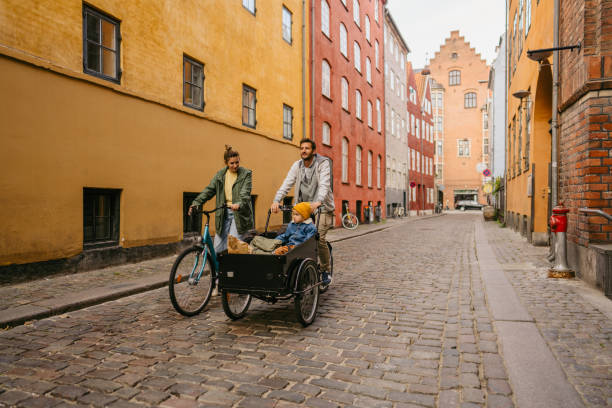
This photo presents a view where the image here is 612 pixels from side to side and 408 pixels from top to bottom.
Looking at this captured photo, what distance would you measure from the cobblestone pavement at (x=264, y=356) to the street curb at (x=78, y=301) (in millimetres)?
142

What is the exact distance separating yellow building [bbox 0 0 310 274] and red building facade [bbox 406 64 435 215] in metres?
26.7

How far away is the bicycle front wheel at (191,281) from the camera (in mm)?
4668

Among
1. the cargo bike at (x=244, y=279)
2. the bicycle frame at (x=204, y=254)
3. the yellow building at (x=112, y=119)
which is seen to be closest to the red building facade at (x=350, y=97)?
the yellow building at (x=112, y=119)

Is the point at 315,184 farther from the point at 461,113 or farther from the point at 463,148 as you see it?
the point at 461,113

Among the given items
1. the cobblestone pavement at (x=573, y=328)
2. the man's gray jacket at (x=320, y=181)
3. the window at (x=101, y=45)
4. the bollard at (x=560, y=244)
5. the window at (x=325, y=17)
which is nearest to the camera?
the cobblestone pavement at (x=573, y=328)

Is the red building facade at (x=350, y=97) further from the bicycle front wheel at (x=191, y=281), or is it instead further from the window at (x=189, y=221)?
the bicycle front wheel at (x=191, y=281)

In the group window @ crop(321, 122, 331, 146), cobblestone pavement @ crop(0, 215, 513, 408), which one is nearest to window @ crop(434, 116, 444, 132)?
window @ crop(321, 122, 331, 146)

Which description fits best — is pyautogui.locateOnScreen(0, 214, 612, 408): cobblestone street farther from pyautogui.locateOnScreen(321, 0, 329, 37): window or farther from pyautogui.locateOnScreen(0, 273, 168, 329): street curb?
pyautogui.locateOnScreen(321, 0, 329, 37): window

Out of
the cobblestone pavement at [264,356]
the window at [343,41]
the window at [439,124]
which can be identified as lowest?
the cobblestone pavement at [264,356]

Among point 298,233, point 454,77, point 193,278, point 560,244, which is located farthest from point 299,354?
point 454,77

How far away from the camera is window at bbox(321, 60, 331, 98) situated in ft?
61.9

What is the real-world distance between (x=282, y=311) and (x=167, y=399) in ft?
7.69

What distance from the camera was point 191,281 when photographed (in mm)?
4824

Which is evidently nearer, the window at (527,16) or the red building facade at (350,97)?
the window at (527,16)
